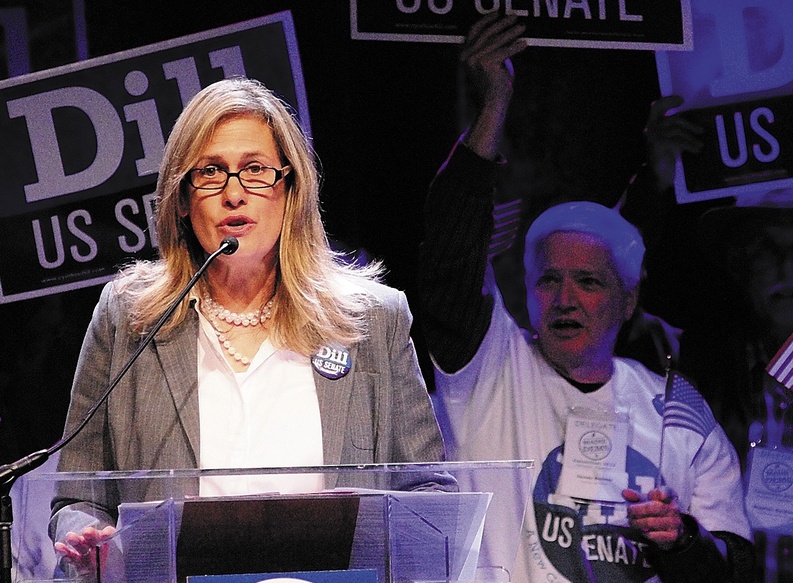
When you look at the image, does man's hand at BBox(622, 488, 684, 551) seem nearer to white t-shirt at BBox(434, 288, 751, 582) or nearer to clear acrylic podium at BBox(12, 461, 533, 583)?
white t-shirt at BBox(434, 288, 751, 582)

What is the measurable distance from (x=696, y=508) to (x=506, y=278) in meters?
0.93

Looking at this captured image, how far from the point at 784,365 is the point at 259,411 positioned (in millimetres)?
2074

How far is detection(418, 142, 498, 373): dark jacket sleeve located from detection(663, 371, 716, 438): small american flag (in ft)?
2.06

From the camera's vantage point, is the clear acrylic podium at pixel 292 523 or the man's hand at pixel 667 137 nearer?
the clear acrylic podium at pixel 292 523

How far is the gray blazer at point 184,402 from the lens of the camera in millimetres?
2020

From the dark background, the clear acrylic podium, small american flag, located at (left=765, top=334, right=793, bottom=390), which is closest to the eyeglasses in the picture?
the clear acrylic podium

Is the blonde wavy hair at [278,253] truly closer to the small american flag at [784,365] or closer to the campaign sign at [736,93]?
the campaign sign at [736,93]

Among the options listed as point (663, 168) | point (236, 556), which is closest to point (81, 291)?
point (663, 168)

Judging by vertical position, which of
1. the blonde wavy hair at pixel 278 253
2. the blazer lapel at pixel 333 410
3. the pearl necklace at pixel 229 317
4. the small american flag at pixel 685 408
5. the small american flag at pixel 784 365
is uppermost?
the blonde wavy hair at pixel 278 253

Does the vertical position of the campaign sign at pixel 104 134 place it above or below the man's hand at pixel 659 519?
above

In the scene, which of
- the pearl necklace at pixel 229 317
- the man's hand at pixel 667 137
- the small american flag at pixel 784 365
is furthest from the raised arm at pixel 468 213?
the pearl necklace at pixel 229 317

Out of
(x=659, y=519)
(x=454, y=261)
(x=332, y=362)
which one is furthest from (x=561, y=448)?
(x=332, y=362)

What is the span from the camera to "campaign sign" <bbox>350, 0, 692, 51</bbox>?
3.45 meters

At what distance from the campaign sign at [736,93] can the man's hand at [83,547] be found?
2.48 metres
